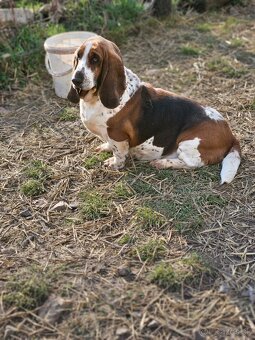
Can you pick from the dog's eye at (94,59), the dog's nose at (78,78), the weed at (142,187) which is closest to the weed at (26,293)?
the weed at (142,187)

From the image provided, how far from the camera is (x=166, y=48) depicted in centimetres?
738

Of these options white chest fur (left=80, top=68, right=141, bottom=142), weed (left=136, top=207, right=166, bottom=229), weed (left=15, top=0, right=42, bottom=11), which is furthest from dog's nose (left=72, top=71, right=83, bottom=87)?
weed (left=15, top=0, right=42, bottom=11)

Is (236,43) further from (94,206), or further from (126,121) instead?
(94,206)

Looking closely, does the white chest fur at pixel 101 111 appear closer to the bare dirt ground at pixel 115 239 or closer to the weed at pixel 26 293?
the bare dirt ground at pixel 115 239

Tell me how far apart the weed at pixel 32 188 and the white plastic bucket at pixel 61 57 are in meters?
1.76

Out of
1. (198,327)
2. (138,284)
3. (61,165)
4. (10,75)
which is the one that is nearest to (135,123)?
(61,165)

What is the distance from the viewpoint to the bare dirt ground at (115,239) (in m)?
3.23

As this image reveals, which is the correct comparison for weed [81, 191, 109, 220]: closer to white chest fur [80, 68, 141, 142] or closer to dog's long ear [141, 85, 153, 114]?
white chest fur [80, 68, 141, 142]

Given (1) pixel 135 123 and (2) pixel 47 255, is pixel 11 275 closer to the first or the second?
(2) pixel 47 255

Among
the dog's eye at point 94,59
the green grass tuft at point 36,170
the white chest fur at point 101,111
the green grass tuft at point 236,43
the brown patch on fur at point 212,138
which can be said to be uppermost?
the dog's eye at point 94,59

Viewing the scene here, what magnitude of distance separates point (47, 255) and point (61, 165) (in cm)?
127

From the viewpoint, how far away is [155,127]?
468 cm

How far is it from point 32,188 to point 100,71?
1.12 metres

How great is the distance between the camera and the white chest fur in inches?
177
